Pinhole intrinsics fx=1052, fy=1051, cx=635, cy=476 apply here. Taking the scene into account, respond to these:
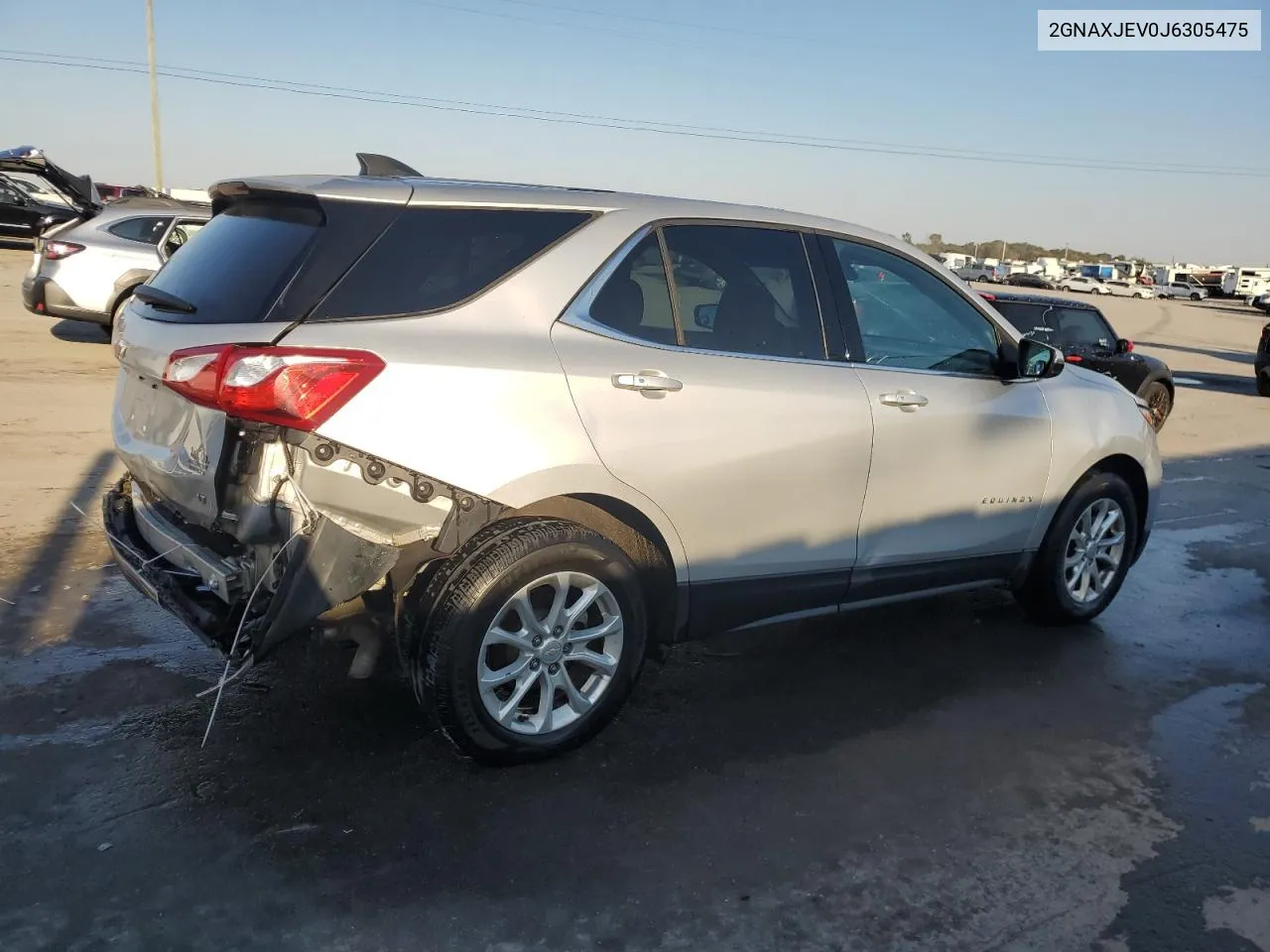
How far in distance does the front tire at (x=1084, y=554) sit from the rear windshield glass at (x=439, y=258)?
293 centimetres

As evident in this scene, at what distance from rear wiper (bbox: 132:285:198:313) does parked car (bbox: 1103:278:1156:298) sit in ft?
247

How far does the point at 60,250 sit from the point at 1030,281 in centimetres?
7354

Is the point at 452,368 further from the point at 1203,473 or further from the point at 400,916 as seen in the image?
the point at 1203,473

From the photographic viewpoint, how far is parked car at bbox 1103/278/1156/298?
237ft

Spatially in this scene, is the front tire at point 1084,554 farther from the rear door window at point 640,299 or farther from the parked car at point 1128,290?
the parked car at point 1128,290

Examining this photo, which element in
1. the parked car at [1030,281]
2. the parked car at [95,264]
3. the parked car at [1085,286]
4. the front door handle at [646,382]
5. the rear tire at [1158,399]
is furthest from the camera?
the parked car at [1085,286]

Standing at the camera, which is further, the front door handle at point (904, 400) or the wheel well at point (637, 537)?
the front door handle at point (904, 400)

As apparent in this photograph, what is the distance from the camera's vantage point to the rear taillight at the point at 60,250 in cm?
1123

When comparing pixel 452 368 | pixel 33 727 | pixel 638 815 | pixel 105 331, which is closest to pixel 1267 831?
pixel 638 815

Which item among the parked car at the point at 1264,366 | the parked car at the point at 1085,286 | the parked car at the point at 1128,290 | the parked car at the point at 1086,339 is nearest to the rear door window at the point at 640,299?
the parked car at the point at 1086,339

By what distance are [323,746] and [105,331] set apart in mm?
10996

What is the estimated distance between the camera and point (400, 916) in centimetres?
275

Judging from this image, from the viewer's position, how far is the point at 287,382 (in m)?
3.02

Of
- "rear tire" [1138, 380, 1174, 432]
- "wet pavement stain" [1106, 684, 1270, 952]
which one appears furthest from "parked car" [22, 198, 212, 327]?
"rear tire" [1138, 380, 1174, 432]
